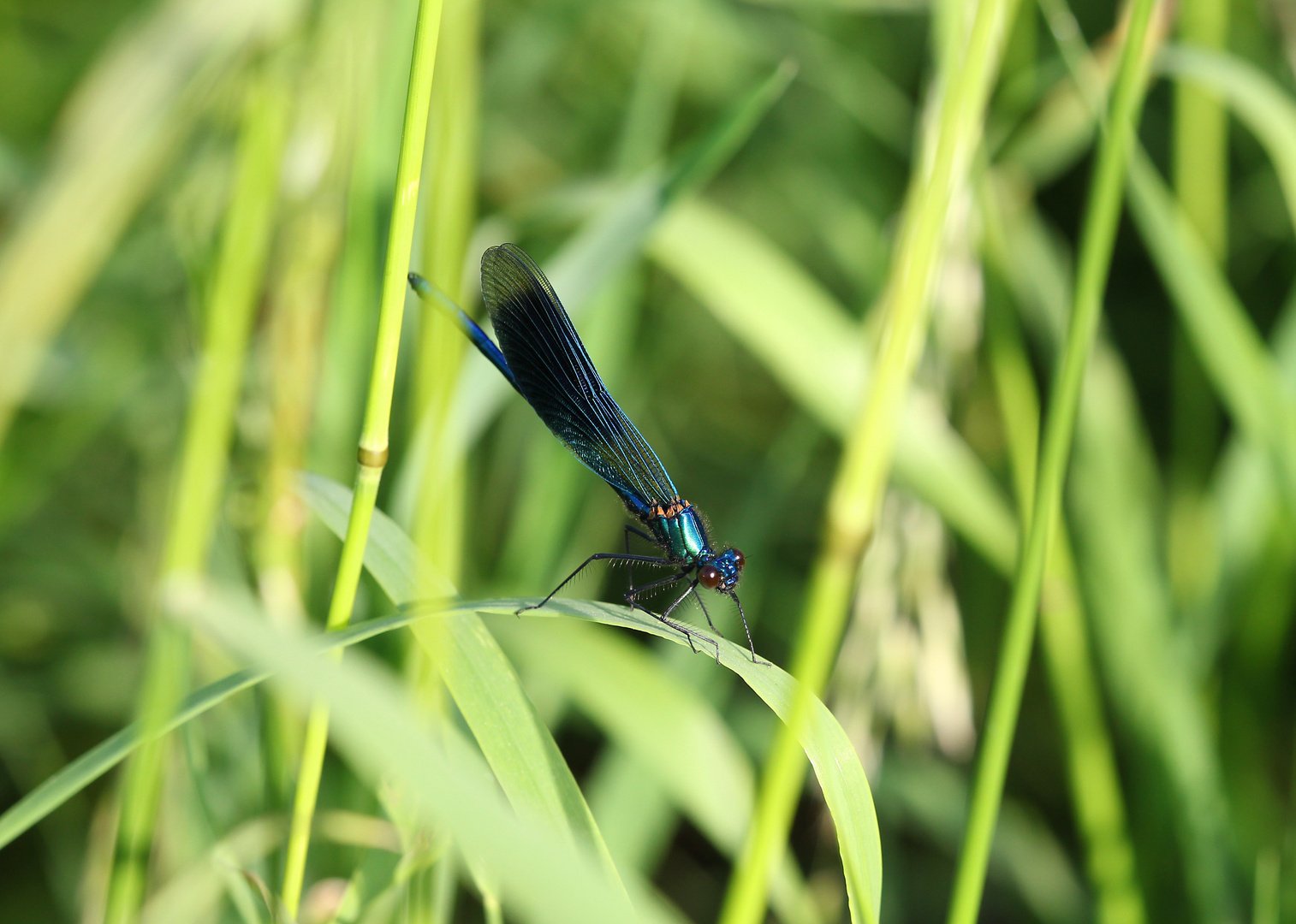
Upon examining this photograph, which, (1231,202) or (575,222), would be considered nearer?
(575,222)

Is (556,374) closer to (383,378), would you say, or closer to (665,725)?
(665,725)

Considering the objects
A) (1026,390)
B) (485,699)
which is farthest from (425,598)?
(1026,390)

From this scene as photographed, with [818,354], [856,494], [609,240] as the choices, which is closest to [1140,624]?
[818,354]

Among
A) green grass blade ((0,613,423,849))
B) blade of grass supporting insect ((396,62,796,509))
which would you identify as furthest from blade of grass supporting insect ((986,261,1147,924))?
green grass blade ((0,613,423,849))

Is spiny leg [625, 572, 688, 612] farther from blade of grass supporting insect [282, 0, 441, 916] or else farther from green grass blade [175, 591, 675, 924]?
green grass blade [175, 591, 675, 924]

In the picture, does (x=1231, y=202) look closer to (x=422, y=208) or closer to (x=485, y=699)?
(x=422, y=208)

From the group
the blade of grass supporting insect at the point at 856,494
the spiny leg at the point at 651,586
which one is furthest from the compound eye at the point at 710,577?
the blade of grass supporting insect at the point at 856,494
